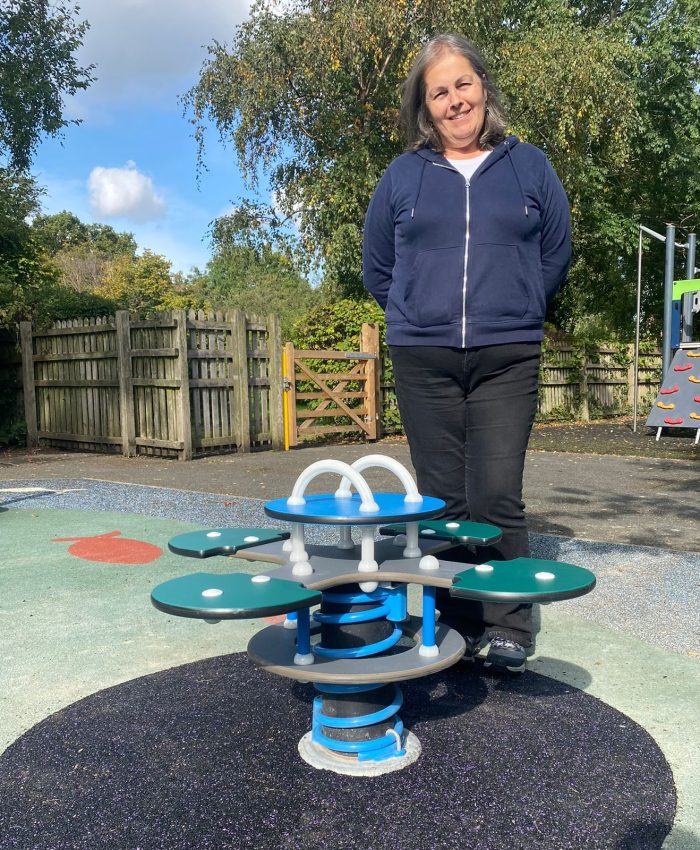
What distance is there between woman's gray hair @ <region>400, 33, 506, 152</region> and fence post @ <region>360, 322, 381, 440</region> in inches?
386

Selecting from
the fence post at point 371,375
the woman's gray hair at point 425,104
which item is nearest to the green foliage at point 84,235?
the fence post at point 371,375

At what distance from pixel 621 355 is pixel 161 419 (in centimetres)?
1229

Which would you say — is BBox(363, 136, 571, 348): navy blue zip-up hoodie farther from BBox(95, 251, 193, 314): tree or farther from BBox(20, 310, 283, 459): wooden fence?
BBox(95, 251, 193, 314): tree

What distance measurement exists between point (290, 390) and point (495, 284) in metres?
9.14

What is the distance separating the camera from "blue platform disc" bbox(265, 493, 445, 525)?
1.93 m

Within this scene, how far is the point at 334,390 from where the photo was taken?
12180 millimetres

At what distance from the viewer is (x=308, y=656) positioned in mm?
2004

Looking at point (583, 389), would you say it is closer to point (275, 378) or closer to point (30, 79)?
point (275, 378)

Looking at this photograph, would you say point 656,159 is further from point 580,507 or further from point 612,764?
point 612,764

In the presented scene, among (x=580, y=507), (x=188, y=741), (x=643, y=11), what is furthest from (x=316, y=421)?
(x=643, y=11)

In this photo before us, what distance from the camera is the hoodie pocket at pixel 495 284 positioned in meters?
2.44

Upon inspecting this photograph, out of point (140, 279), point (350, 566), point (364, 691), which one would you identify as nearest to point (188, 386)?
point (350, 566)

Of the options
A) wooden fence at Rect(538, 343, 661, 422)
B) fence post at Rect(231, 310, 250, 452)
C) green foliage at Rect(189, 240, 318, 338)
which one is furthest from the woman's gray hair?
green foliage at Rect(189, 240, 318, 338)

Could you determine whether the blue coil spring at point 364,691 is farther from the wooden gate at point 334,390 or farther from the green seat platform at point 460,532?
the wooden gate at point 334,390
